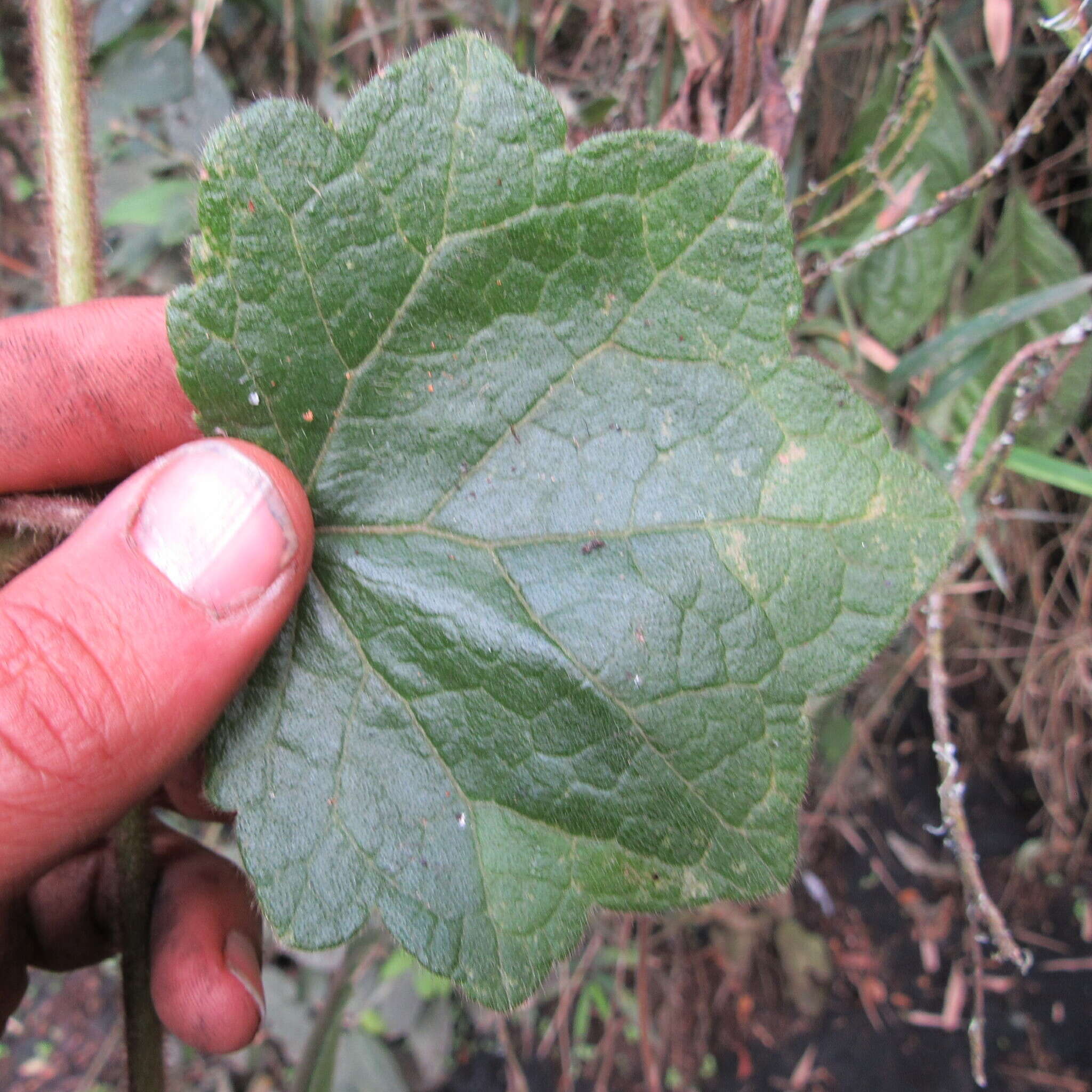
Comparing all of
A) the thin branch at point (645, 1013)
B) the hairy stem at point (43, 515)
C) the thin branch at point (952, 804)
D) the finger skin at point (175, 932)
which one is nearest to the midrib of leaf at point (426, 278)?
the hairy stem at point (43, 515)

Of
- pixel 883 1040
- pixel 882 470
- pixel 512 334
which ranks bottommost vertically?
pixel 883 1040

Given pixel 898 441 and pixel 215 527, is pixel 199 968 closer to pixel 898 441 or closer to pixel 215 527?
pixel 215 527

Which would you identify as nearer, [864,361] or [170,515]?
[170,515]

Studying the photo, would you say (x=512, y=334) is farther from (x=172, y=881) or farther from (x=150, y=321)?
(x=172, y=881)

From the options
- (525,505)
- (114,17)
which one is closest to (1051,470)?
(525,505)

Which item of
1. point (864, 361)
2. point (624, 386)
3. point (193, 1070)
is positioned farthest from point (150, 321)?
point (193, 1070)

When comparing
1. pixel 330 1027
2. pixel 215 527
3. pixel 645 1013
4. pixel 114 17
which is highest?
pixel 114 17

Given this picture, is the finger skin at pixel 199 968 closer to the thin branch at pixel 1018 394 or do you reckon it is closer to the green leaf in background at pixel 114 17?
the thin branch at pixel 1018 394
